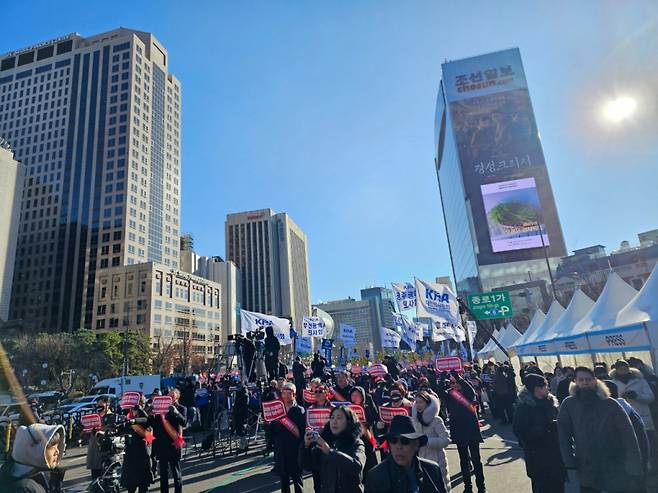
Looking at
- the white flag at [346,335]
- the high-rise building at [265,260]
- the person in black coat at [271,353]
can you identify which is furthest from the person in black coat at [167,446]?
the high-rise building at [265,260]

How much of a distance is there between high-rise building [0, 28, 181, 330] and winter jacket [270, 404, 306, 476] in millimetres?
89698

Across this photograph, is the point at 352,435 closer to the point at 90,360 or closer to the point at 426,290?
the point at 426,290

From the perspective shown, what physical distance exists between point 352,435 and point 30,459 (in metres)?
2.61

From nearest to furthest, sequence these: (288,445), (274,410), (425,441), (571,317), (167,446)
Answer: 1. (425,441)
2. (288,445)
3. (274,410)
4. (167,446)
5. (571,317)

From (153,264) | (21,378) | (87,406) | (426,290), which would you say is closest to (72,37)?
(153,264)

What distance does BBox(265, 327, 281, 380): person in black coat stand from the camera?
16859 millimetres

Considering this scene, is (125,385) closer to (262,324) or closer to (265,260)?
(262,324)

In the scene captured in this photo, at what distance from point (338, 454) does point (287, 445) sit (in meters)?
2.93

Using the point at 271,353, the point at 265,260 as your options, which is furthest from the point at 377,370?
the point at 265,260

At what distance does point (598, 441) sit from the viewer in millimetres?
4223

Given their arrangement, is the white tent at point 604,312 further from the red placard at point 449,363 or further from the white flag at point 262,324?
the white flag at point 262,324

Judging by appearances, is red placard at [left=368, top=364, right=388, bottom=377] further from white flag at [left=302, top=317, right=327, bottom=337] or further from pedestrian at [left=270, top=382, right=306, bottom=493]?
pedestrian at [left=270, top=382, right=306, bottom=493]

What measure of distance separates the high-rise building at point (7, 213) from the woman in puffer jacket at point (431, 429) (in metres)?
93.9

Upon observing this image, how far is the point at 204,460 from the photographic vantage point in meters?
Answer: 11.9
